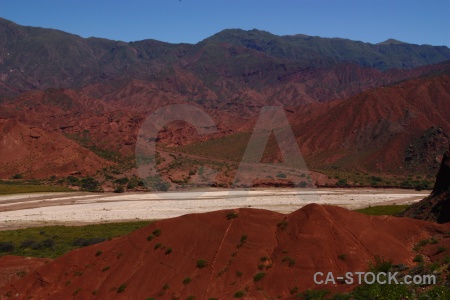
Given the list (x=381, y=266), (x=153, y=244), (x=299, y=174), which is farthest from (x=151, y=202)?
(x=381, y=266)

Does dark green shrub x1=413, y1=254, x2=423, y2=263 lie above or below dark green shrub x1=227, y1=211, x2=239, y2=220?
below

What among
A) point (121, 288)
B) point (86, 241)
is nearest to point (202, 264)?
point (121, 288)

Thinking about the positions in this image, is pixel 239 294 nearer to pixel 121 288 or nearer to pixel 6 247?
pixel 121 288

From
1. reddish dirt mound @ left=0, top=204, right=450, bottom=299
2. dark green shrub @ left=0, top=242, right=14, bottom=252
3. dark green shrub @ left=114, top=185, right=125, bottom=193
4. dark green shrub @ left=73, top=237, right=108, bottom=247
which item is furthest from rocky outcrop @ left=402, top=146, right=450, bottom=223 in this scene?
dark green shrub @ left=114, top=185, right=125, bottom=193

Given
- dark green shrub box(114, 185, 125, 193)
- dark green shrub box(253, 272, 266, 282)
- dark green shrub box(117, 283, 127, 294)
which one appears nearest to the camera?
dark green shrub box(253, 272, 266, 282)

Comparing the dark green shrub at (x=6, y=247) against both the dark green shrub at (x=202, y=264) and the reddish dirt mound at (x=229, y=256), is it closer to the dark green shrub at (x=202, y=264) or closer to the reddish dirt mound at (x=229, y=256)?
the reddish dirt mound at (x=229, y=256)

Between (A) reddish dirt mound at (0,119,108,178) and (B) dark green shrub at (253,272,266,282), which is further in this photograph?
(A) reddish dirt mound at (0,119,108,178)

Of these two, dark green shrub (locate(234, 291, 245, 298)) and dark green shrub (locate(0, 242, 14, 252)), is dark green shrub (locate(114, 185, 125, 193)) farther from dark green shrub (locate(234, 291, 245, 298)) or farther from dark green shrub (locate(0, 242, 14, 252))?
dark green shrub (locate(234, 291, 245, 298))
